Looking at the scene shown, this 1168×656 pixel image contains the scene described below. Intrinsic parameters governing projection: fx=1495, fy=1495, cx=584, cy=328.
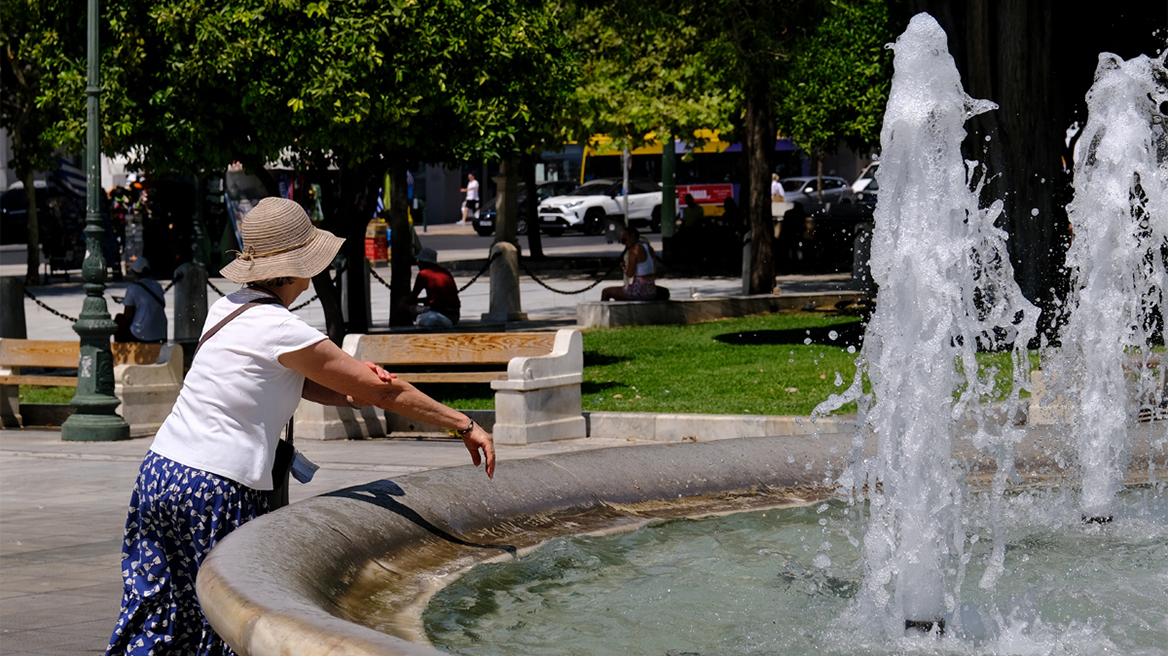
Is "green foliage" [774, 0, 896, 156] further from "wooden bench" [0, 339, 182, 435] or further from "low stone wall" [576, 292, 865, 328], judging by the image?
"wooden bench" [0, 339, 182, 435]

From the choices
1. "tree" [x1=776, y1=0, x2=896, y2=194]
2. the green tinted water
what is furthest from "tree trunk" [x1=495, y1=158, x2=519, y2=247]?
the green tinted water

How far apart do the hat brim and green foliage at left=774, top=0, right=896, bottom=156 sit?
2340 cm

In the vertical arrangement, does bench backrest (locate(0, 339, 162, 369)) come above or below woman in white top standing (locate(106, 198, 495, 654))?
below

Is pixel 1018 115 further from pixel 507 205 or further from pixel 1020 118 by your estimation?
pixel 507 205

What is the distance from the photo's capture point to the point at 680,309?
725 inches

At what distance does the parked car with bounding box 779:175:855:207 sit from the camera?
42556 millimetres

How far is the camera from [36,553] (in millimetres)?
6914

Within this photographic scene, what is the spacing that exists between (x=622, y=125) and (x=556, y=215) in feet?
60.5

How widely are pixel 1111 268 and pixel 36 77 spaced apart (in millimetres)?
21232

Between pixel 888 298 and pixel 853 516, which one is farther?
pixel 853 516

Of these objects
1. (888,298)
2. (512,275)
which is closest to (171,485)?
(888,298)

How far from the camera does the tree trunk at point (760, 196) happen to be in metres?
21.4

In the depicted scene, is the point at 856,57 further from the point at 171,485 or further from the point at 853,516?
→ the point at 171,485

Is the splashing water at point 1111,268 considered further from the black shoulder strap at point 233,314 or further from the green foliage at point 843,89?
the green foliage at point 843,89
